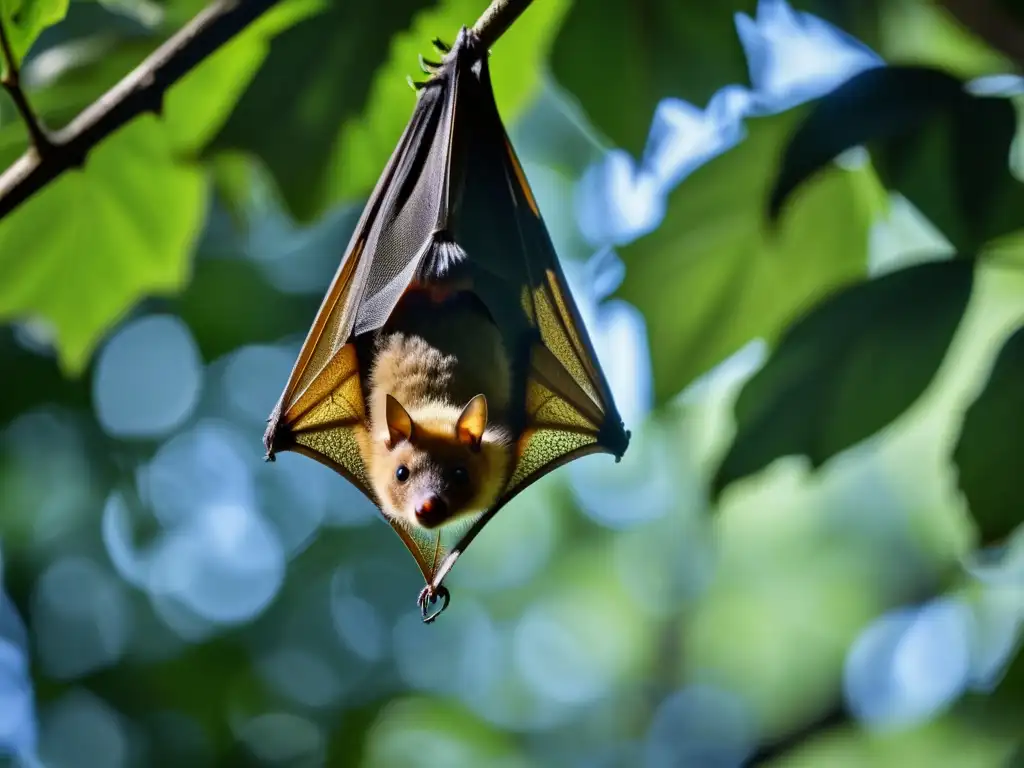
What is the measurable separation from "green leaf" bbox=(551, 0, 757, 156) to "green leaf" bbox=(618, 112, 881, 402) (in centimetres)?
20

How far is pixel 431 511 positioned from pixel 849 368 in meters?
1.01

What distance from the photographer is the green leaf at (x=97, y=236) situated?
2867 millimetres

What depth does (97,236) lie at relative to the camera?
289 cm

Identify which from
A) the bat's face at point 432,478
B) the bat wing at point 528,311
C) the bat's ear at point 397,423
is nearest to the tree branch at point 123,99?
the bat wing at point 528,311

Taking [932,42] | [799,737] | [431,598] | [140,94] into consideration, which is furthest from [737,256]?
[799,737]

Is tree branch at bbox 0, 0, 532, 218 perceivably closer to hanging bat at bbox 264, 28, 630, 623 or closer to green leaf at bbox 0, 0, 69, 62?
green leaf at bbox 0, 0, 69, 62

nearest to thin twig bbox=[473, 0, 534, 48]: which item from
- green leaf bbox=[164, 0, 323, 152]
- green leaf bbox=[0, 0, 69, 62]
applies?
green leaf bbox=[0, 0, 69, 62]

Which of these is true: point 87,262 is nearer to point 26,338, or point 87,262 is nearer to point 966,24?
point 966,24

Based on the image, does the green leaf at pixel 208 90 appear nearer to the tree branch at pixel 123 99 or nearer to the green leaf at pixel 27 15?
the tree branch at pixel 123 99

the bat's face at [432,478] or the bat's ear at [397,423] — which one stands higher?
the bat's ear at [397,423]

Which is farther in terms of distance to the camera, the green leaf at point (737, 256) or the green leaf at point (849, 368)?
the green leaf at point (737, 256)

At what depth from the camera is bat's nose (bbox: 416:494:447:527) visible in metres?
2.46

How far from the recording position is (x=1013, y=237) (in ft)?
7.36

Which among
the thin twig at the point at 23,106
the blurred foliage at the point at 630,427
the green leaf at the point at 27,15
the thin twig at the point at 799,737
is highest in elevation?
the green leaf at the point at 27,15
